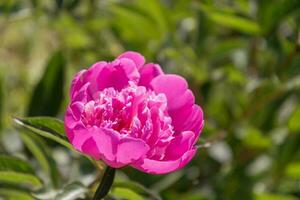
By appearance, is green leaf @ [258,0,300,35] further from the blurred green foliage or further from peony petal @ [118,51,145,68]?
peony petal @ [118,51,145,68]

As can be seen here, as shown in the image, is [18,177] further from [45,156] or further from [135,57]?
[135,57]

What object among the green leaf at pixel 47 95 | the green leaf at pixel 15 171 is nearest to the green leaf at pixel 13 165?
the green leaf at pixel 15 171

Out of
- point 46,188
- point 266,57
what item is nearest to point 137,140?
point 46,188

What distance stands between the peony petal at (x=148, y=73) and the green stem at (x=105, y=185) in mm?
156

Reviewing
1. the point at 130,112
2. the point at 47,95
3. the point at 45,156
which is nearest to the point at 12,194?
the point at 45,156

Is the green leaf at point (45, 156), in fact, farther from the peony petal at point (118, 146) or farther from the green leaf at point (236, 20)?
the green leaf at point (236, 20)

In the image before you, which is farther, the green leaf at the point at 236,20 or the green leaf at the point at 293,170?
the green leaf at the point at 293,170

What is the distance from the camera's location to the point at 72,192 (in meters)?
0.89

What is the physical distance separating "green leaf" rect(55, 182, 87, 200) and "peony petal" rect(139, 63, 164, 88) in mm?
163

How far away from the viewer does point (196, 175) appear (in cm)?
150

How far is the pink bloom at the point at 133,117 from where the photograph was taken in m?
0.78

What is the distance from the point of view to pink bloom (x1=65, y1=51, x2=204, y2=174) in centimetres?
78

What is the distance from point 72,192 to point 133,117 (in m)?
0.13

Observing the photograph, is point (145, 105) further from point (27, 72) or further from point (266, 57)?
point (27, 72)
